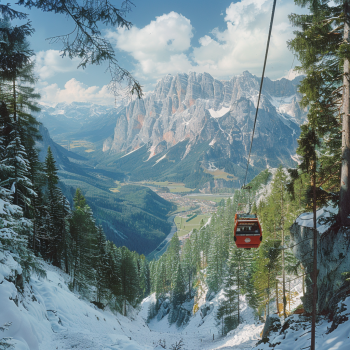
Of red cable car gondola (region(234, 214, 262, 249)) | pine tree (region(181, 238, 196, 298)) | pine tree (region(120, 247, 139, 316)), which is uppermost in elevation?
red cable car gondola (region(234, 214, 262, 249))

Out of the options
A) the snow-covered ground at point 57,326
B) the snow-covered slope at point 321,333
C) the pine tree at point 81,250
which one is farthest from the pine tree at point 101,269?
the snow-covered slope at point 321,333

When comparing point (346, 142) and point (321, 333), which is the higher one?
point (346, 142)

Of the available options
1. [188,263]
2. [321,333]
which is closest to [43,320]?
[321,333]

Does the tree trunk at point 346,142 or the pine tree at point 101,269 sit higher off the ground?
the tree trunk at point 346,142

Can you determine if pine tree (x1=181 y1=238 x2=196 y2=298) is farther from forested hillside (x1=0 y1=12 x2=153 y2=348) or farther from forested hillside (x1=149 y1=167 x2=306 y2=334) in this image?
forested hillside (x1=0 y1=12 x2=153 y2=348)

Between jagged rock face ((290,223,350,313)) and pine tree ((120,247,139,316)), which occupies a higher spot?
jagged rock face ((290,223,350,313))

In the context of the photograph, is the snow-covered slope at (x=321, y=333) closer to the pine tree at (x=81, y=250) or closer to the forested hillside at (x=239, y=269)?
the forested hillside at (x=239, y=269)

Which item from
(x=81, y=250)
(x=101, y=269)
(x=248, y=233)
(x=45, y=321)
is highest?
(x=248, y=233)

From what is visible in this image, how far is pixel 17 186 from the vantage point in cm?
1459

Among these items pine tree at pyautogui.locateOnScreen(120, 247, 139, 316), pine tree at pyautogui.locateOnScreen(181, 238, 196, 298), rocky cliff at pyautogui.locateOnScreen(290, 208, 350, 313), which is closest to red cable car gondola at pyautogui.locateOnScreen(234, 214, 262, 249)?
rocky cliff at pyautogui.locateOnScreen(290, 208, 350, 313)

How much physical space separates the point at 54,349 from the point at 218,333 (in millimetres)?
29242

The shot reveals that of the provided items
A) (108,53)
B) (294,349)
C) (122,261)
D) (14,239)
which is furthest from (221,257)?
Answer: (108,53)

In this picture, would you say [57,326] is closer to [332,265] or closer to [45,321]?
[45,321]

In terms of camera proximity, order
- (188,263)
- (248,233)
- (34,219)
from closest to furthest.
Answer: (248,233) → (34,219) → (188,263)
